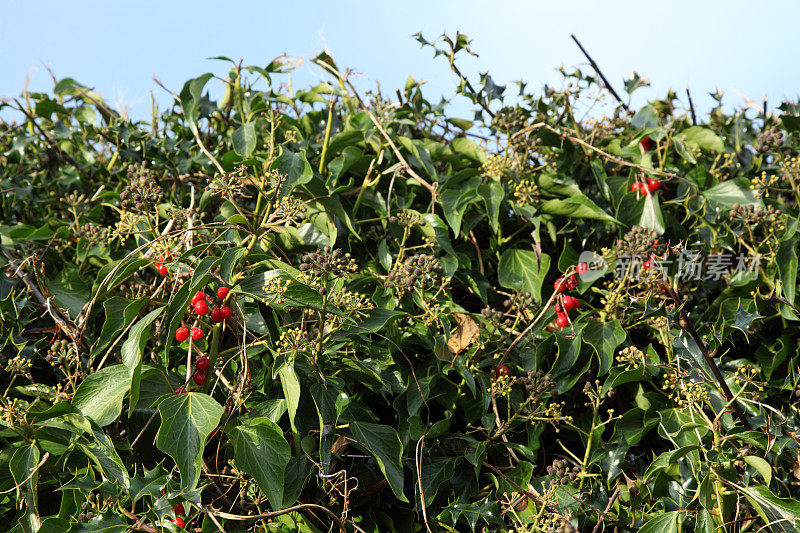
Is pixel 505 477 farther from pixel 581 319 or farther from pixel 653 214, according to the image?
pixel 653 214

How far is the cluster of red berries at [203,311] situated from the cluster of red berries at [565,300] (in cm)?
97

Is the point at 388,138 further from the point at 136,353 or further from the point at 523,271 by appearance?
the point at 136,353

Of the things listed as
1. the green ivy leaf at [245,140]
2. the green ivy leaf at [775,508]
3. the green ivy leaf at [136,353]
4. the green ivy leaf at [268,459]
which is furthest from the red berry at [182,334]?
the green ivy leaf at [775,508]

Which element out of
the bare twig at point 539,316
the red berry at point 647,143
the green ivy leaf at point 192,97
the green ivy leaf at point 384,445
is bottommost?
the green ivy leaf at point 384,445

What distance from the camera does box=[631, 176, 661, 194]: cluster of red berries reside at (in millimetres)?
2367

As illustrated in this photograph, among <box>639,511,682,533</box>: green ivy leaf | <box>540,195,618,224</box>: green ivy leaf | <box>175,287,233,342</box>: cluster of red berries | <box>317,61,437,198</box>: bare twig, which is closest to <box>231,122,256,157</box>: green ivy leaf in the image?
<box>317,61,437,198</box>: bare twig

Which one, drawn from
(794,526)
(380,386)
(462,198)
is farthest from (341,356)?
(794,526)

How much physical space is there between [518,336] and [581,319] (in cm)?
22

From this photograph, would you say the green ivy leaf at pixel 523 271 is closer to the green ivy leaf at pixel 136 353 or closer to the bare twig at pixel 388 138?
the bare twig at pixel 388 138

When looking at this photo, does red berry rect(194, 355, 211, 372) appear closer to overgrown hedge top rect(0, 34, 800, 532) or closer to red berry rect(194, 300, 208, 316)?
overgrown hedge top rect(0, 34, 800, 532)

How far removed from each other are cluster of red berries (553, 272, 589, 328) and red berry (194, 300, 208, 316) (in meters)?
1.01

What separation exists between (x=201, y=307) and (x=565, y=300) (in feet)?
3.52

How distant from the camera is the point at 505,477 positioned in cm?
187

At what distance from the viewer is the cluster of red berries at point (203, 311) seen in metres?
1.67
